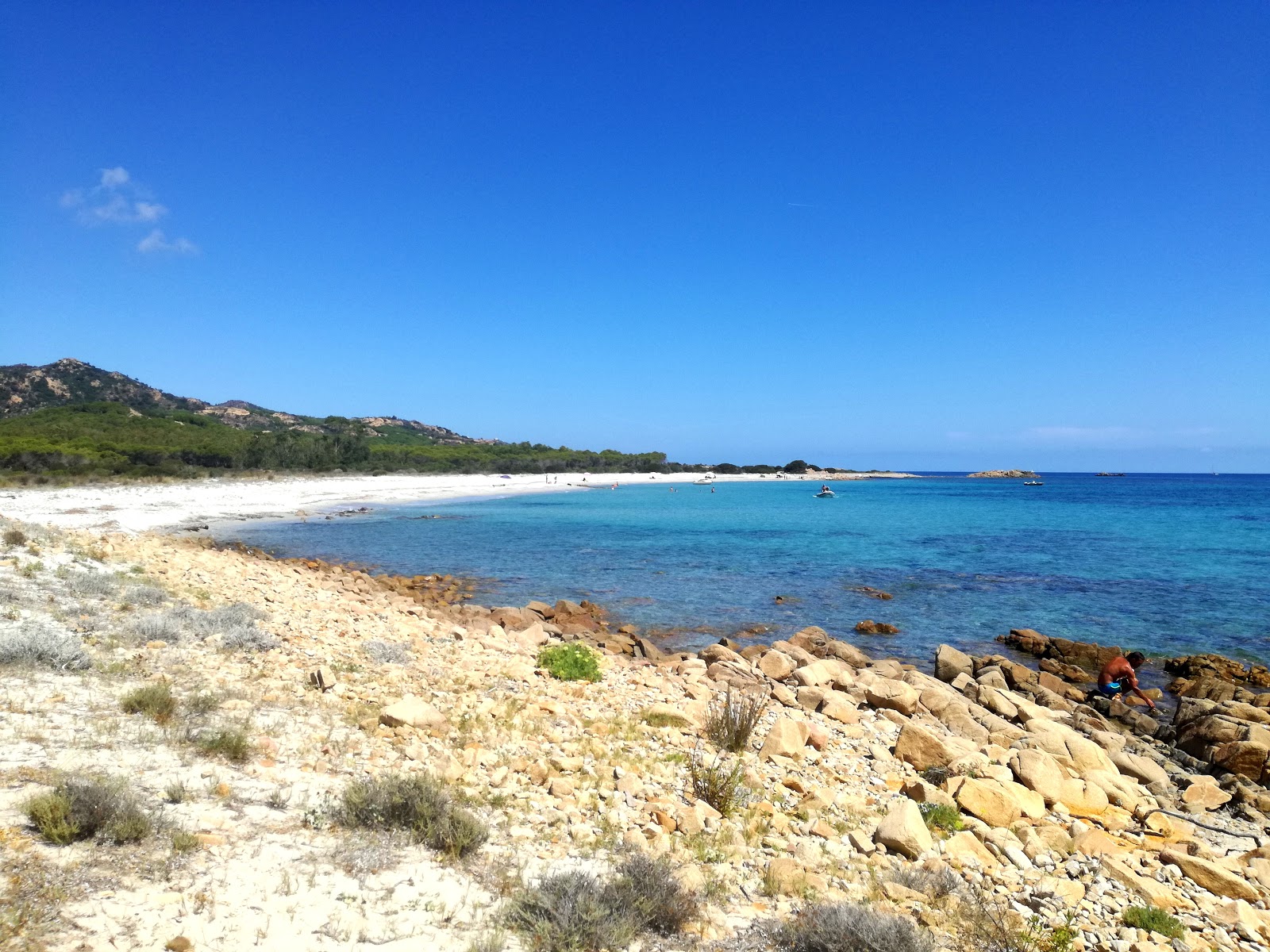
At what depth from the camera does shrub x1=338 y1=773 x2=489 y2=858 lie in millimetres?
4777

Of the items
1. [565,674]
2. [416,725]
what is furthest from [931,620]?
[416,725]

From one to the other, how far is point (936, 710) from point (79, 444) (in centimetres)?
7372

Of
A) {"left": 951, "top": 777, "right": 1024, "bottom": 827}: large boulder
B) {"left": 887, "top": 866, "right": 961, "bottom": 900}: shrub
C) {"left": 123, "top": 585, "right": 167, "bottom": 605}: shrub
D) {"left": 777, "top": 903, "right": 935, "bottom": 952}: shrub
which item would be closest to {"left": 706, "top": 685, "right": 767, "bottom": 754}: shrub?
{"left": 951, "top": 777, "right": 1024, "bottom": 827}: large boulder

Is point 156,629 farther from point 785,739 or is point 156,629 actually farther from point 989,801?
point 989,801

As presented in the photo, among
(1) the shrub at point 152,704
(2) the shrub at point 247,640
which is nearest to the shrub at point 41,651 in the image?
(1) the shrub at point 152,704

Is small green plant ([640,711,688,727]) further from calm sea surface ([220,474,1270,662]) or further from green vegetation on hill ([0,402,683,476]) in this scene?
green vegetation on hill ([0,402,683,476])

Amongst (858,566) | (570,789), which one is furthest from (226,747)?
(858,566)

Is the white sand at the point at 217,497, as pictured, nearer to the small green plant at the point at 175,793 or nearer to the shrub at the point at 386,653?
the shrub at the point at 386,653

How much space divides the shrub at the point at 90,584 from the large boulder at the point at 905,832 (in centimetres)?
1187

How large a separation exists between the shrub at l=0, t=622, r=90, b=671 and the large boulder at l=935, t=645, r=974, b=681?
1309 cm

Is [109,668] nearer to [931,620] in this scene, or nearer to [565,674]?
[565,674]

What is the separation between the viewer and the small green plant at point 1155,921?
4.73m

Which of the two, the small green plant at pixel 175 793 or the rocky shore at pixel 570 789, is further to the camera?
the small green plant at pixel 175 793

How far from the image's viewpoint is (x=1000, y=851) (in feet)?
18.9
